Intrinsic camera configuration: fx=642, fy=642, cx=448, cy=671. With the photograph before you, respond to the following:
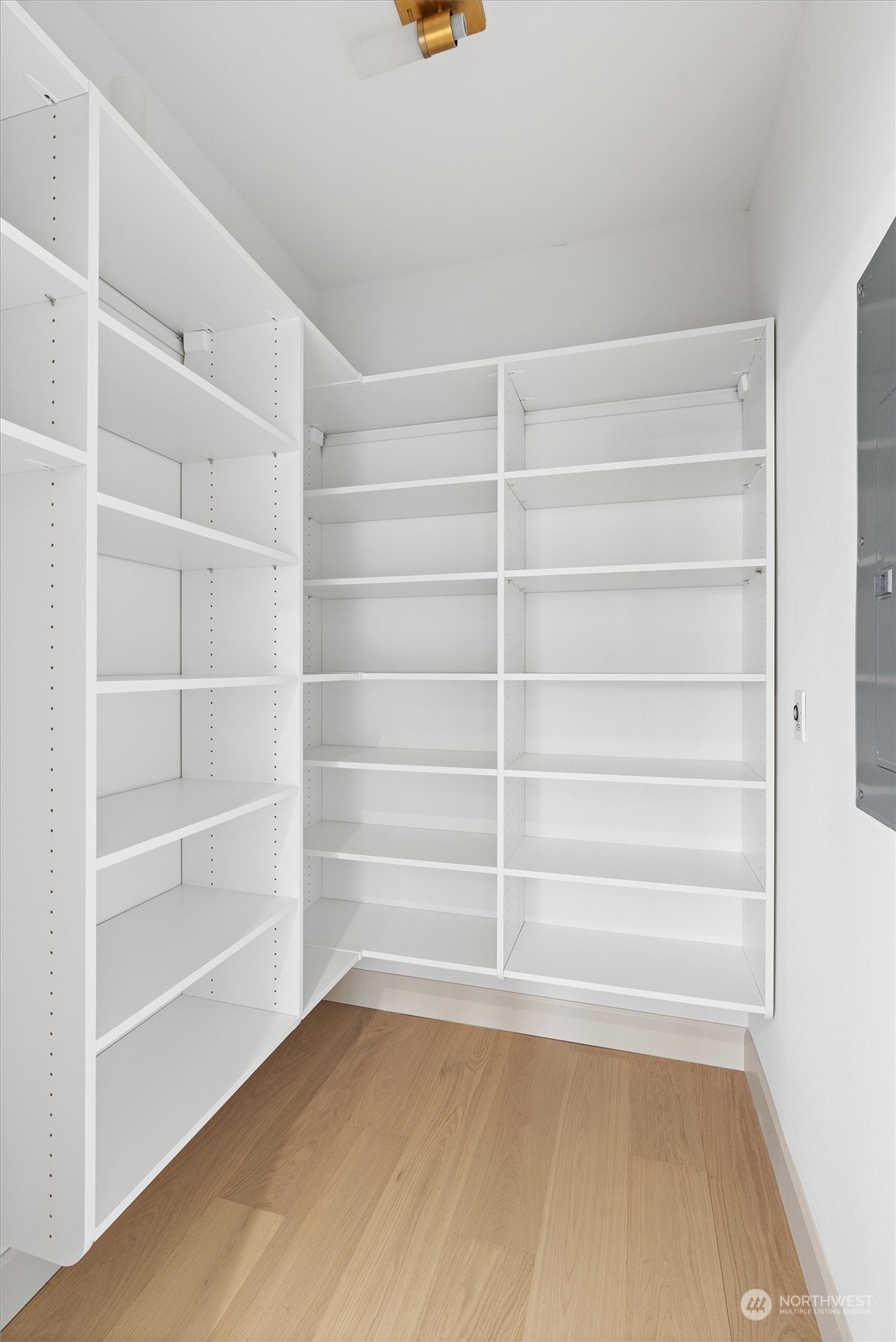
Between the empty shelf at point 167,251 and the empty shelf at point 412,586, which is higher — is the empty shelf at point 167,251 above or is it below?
above

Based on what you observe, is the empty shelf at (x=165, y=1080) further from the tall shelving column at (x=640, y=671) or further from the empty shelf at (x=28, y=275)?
the empty shelf at (x=28, y=275)

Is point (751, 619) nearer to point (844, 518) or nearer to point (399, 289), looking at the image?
point (844, 518)

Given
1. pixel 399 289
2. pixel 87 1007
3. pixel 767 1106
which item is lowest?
pixel 767 1106

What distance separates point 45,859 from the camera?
1018mm

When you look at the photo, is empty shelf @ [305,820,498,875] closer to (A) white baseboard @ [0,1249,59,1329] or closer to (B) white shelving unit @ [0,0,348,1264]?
(B) white shelving unit @ [0,0,348,1264]

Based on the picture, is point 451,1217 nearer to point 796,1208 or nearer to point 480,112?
point 796,1208

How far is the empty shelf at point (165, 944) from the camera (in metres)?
1.17

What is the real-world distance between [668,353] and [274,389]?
3.52ft

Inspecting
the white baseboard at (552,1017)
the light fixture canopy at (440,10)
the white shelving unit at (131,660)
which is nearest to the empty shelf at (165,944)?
the white shelving unit at (131,660)

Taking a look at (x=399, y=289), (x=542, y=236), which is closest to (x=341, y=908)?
(x=399, y=289)

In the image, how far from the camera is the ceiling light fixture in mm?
1333

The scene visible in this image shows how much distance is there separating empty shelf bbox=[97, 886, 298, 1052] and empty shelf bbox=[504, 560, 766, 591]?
1132mm

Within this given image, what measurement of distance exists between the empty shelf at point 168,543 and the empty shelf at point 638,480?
760 mm

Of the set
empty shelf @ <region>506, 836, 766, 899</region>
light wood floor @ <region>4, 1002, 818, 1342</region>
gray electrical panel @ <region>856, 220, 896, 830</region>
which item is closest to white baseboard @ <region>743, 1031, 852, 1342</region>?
light wood floor @ <region>4, 1002, 818, 1342</region>
